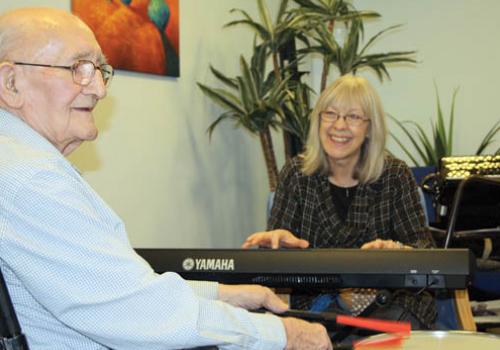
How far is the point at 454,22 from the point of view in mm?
4680

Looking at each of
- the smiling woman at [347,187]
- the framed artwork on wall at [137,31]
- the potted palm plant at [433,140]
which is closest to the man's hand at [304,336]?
the smiling woman at [347,187]

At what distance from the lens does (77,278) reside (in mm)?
1088

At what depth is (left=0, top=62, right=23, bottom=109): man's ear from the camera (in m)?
1.29

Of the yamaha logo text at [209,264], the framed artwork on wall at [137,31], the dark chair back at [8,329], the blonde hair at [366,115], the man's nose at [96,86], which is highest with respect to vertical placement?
the framed artwork on wall at [137,31]

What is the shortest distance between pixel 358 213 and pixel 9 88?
4.53ft

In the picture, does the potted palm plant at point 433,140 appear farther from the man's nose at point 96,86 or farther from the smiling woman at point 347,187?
the man's nose at point 96,86

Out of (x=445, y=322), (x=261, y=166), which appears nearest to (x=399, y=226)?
(x=445, y=322)

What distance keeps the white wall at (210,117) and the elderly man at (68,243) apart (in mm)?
1308

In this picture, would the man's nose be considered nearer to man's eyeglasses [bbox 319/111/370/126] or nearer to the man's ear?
the man's ear

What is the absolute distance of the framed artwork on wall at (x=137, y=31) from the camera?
2.82m

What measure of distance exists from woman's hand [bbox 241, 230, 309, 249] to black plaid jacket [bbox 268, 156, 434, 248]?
0.95 feet

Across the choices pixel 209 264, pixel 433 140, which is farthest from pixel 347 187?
pixel 433 140

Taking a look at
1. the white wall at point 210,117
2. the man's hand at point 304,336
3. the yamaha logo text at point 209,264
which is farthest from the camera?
the white wall at point 210,117

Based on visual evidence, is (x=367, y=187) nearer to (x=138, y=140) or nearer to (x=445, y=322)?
(x=445, y=322)
